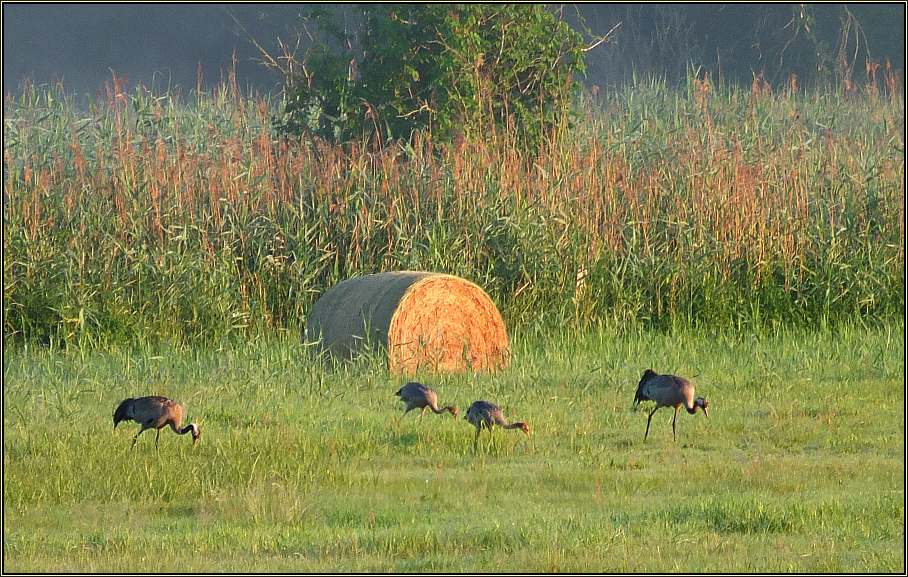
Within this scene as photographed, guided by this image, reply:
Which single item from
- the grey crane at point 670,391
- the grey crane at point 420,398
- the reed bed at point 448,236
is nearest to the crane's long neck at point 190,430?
the grey crane at point 420,398

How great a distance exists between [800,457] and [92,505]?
3588 mm

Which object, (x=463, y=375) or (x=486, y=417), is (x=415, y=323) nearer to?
(x=463, y=375)

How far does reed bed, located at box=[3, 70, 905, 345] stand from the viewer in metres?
10.9

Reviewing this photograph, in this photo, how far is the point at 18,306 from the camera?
10.9 m

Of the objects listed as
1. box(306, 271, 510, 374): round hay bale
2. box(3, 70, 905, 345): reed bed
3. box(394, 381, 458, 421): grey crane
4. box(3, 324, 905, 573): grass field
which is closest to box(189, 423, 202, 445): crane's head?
box(3, 324, 905, 573): grass field

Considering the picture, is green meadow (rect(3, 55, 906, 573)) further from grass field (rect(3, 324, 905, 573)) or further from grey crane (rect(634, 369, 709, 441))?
grey crane (rect(634, 369, 709, 441))

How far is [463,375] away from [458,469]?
2.93 meters

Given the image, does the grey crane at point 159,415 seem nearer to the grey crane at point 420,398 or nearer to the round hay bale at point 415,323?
the grey crane at point 420,398

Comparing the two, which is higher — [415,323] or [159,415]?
[415,323]

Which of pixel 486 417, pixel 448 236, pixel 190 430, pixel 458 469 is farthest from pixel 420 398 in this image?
pixel 448 236

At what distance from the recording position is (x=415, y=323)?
974 centimetres

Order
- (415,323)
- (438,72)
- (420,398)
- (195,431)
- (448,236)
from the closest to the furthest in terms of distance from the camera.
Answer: (195,431) → (420,398) → (415,323) → (448,236) → (438,72)

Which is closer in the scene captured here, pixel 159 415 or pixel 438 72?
pixel 159 415

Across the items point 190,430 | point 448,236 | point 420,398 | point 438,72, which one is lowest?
point 190,430
